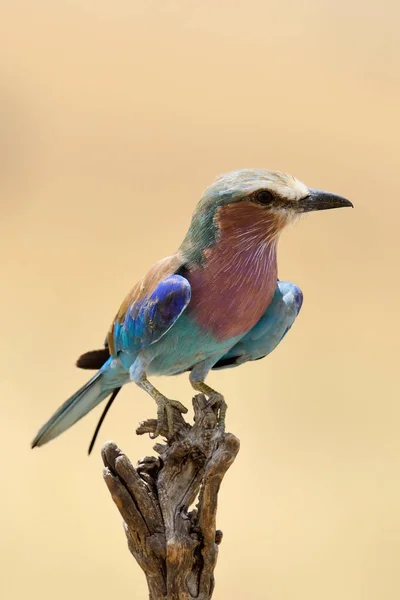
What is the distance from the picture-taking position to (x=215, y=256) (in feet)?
8.18

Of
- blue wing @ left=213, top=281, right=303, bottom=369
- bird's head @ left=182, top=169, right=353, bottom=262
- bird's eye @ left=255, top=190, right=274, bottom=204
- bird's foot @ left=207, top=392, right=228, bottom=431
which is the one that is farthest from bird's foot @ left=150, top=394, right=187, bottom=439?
bird's eye @ left=255, top=190, right=274, bottom=204

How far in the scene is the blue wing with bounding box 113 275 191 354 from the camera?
243cm

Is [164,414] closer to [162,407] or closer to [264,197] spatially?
[162,407]

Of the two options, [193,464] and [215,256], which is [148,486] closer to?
[193,464]

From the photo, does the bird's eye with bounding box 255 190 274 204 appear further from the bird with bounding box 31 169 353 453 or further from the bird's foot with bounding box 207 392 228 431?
the bird's foot with bounding box 207 392 228 431

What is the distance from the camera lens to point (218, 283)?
2.48 m

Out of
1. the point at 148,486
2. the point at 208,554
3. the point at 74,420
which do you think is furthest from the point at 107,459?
the point at 74,420

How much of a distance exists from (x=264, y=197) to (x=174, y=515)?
869 mm

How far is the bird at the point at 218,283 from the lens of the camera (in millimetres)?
2453

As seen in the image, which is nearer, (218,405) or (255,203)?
(255,203)

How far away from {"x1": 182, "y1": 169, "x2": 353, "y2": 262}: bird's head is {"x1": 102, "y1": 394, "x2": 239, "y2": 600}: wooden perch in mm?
555

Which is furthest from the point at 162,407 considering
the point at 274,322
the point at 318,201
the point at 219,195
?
the point at 318,201

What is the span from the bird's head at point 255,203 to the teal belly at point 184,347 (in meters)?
0.23

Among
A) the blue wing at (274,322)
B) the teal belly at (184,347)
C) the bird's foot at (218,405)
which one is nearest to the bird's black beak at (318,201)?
the blue wing at (274,322)
